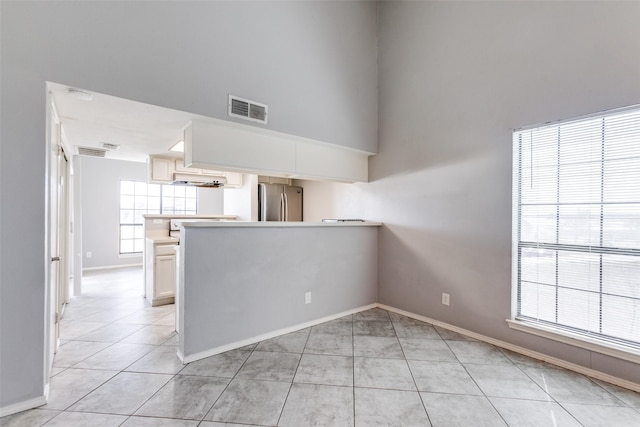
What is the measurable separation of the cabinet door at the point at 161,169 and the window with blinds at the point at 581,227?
4.70 metres

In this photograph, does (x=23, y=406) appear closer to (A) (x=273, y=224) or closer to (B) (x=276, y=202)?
(A) (x=273, y=224)

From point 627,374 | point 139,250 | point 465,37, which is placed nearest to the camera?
point 627,374

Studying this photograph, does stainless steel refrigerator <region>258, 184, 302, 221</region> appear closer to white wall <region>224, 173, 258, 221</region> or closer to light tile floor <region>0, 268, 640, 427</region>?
white wall <region>224, 173, 258, 221</region>

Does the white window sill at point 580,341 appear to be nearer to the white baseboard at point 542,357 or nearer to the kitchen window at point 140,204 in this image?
the white baseboard at point 542,357

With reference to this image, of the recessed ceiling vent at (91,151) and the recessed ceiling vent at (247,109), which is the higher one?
the recessed ceiling vent at (247,109)

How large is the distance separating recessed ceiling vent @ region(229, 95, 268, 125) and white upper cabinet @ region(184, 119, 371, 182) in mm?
95

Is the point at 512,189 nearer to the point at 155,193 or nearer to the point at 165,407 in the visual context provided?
the point at 165,407

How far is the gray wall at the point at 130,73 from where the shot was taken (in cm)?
183

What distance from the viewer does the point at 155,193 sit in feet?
25.3

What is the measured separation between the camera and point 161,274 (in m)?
3.98

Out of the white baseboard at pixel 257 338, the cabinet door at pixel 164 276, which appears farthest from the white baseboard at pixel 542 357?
the cabinet door at pixel 164 276

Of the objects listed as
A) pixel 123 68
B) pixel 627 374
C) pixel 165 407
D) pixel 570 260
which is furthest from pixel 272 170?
pixel 627 374

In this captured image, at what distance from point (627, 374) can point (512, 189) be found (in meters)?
1.59

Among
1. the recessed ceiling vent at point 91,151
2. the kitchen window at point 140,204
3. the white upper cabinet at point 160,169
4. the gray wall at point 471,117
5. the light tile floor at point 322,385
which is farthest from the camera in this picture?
the kitchen window at point 140,204
